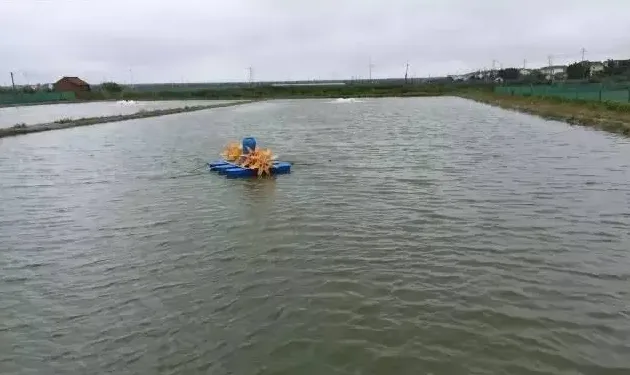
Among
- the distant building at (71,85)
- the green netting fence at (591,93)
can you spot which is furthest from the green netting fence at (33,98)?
the green netting fence at (591,93)

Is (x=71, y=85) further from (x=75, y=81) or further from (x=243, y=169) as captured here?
(x=243, y=169)

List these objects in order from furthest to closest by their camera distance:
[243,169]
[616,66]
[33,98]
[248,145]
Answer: [616,66] → [33,98] → [248,145] → [243,169]

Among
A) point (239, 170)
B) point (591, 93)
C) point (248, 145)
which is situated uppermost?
point (591, 93)

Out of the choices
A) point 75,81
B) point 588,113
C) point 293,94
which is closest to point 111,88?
point 75,81

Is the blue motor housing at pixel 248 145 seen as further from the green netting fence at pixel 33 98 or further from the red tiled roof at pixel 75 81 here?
the red tiled roof at pixel 75 81

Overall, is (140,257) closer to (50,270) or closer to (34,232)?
(50,270)

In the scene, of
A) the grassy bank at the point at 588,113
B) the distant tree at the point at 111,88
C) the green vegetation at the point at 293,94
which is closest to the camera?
the grassy bank at the point at 588,113

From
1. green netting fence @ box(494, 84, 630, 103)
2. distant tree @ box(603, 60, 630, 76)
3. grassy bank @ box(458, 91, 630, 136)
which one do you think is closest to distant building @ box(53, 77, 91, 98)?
green netting fence @ box(494, 84, 630, 103)

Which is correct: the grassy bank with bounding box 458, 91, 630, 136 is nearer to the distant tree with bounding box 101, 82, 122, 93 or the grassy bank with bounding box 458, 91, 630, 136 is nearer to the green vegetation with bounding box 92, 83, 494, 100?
the green vegetation with bounding box 92, 83, 494, 100
